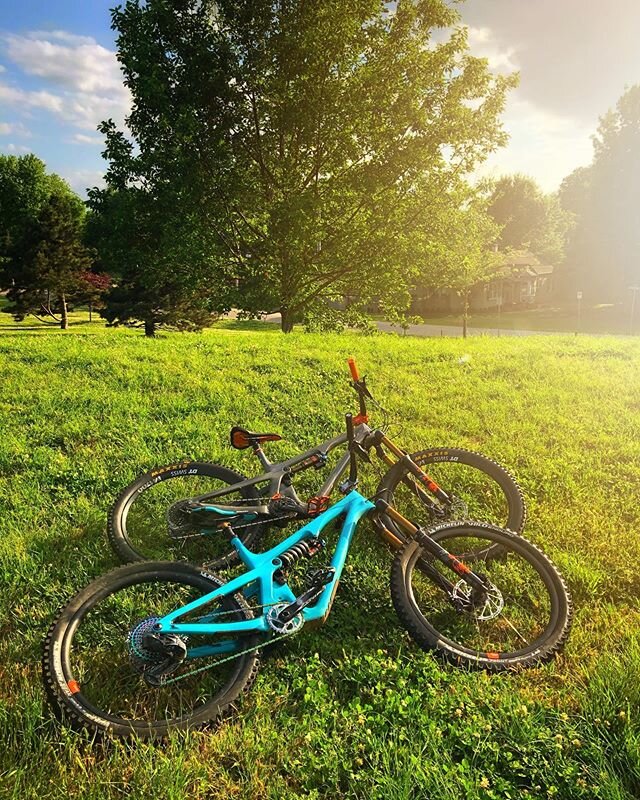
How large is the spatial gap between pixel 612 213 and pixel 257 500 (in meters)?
53.3

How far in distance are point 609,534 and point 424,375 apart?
4.91 m

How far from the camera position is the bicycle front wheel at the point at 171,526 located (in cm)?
370

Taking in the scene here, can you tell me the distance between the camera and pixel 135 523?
13.5 feet

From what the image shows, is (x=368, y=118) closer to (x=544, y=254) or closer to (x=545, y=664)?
(x=545, y=664)

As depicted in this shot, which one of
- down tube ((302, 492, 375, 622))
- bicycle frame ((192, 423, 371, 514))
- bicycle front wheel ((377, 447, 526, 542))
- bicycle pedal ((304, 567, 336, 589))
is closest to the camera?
down tube ((302, 492, 375, 622))

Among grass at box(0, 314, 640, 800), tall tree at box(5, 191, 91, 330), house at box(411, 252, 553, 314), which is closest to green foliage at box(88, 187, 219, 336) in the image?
grass at box(0, 314, 640, 800)

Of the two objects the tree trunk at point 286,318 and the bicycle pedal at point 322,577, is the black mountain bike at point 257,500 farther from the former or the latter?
the tree trunk at point 286,318

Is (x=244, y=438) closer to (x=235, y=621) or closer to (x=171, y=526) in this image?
(x=171, y=526)

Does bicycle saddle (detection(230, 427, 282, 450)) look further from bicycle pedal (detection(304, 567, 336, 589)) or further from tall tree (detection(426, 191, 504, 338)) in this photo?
tall tree (detection(426, 191, 504, 338))

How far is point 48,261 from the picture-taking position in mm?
28219

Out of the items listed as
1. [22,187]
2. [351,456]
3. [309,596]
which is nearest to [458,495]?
[351,456]

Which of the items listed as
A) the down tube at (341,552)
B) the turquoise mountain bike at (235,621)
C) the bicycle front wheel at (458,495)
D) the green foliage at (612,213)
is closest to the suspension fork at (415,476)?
the bicycle front wheel at (458,495)

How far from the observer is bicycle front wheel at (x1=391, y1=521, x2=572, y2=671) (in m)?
2.82

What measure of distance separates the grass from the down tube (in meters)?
0.24
